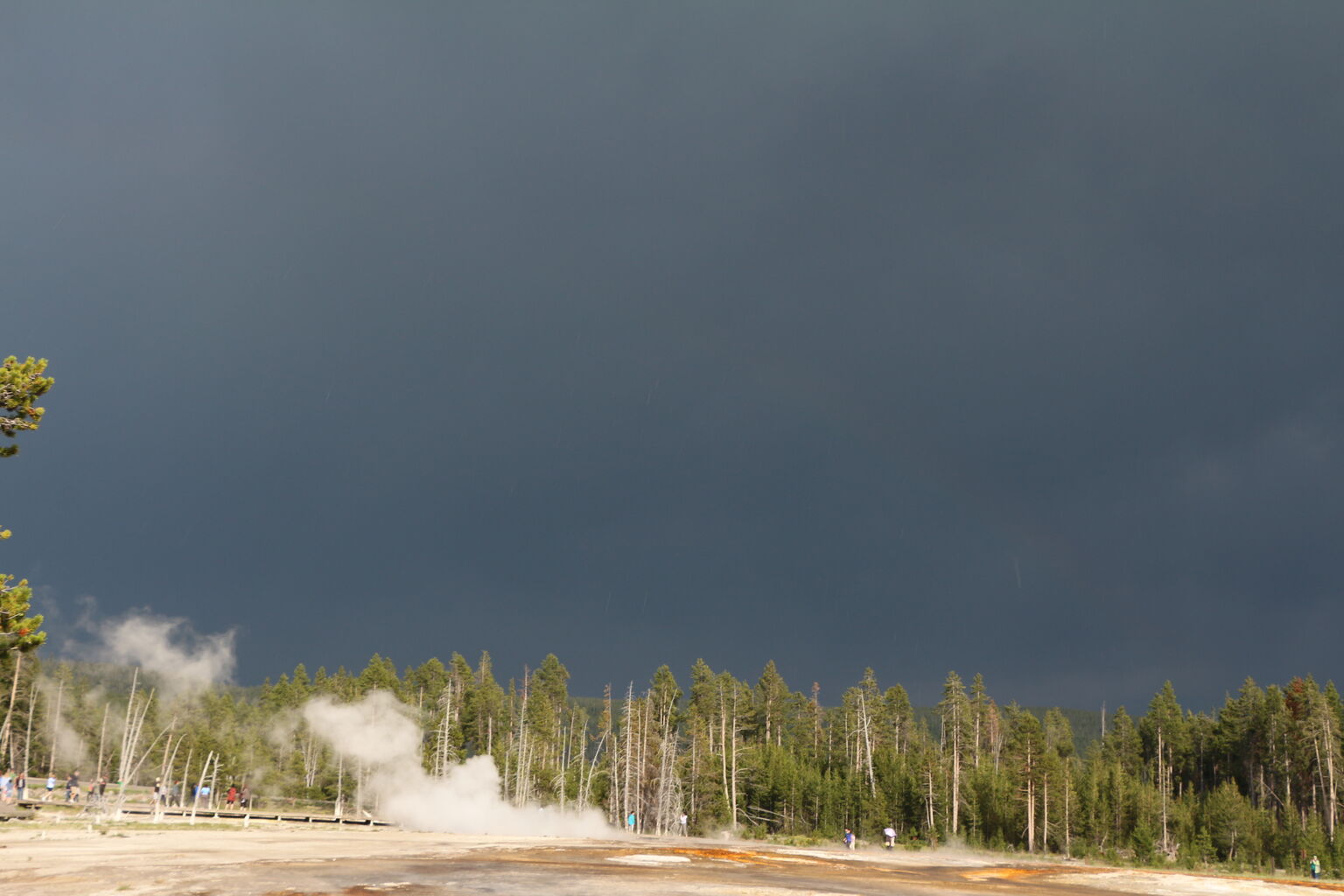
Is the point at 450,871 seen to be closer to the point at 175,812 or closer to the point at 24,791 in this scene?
the point at 175,812

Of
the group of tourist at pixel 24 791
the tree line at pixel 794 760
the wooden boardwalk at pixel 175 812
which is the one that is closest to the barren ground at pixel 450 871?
the wooden boardwalk at pixel 175 812

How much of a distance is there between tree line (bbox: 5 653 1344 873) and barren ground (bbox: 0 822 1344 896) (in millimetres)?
29402

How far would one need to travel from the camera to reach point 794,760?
108 m

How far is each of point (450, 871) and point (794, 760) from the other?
8291 centimetres

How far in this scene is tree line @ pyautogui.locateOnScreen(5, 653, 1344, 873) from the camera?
87438mm

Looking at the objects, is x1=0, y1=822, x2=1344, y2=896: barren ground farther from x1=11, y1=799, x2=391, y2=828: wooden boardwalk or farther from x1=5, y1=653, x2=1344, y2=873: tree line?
x1=5, y1=653, x2=1344, y2=873: tree line

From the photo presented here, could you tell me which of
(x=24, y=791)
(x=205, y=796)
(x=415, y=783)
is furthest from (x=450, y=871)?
(x=205, y=796)

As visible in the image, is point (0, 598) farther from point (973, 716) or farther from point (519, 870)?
point (973, 716)

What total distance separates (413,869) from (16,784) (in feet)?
184

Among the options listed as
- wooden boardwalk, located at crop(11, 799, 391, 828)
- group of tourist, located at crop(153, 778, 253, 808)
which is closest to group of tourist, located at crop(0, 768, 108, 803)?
wooden boardwalk, located at crop(11, 799, 391, 828)

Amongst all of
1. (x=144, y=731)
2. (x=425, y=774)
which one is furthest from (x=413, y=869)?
(x=144, y=731)

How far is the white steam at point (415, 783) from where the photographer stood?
84500 millimetres

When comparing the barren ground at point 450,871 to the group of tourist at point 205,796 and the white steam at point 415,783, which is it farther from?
the group of tourist at point 205,796

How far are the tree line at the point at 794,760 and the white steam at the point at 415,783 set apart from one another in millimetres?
2398
